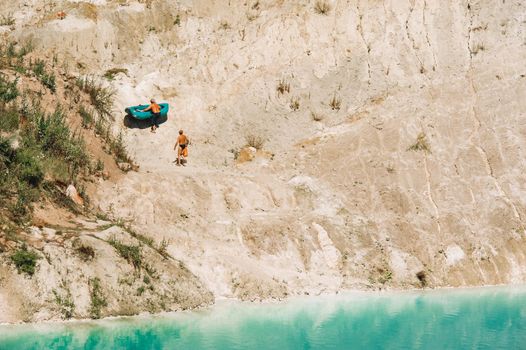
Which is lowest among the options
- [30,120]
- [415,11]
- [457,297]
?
[457,297]

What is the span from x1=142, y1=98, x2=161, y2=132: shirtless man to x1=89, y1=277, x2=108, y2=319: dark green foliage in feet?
33.9

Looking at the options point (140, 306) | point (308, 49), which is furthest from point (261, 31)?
point (140, 306)

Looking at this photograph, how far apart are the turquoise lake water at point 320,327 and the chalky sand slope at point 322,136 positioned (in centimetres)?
106

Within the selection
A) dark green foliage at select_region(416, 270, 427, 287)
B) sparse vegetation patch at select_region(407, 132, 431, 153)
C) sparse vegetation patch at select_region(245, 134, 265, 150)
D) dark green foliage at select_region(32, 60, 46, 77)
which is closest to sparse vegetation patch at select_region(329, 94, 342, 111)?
sparse vegetation patch at select_region(245, 134, 265, 150)

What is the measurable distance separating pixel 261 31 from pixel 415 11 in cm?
629

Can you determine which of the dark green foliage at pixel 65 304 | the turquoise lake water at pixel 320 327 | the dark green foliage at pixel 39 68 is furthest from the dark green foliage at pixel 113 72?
the dark green foliage at pixel 65 304

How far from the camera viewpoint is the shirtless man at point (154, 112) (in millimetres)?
21984

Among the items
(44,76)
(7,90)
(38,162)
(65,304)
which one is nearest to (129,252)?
(65,304)

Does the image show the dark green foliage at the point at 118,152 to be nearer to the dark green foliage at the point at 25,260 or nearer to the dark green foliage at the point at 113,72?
the dark green foliage at the point at 113,72

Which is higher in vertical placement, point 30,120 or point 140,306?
point 30,120

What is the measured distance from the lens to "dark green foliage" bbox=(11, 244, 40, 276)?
11.8m

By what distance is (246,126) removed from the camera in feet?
75.4

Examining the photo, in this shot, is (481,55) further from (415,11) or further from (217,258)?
(217,258)

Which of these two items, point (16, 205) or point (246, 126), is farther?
point (246, 126)
